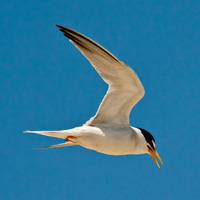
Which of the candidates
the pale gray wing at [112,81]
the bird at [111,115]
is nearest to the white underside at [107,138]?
the bird at [111,115]

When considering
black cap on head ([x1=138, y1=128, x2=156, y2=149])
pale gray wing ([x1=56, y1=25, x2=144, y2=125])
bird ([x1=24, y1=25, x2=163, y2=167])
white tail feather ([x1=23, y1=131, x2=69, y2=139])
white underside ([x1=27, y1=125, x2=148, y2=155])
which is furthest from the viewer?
black cap on head ([x1=138, y1=128, x2=156, y2=149])

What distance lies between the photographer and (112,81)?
8.46 metres

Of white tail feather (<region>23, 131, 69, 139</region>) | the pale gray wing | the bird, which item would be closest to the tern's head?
the bird

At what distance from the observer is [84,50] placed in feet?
26.0

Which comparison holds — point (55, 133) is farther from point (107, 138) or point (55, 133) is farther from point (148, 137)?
point (148, 137)

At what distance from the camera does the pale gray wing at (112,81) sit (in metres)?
7.80

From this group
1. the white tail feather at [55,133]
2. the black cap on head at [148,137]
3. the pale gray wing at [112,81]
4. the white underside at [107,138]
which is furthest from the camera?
the black cap on head at [148,137]

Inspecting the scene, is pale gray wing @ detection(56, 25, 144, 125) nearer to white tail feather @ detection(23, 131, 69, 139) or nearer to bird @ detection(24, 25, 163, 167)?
bird @ detection(24, 25, 163, 167)

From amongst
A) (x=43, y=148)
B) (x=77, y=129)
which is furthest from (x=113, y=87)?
(x=43, y=148)

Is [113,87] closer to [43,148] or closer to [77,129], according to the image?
[77,129]

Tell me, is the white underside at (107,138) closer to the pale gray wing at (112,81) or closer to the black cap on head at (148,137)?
the black cap on head at (148,137)

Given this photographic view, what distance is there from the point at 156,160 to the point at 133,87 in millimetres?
1652

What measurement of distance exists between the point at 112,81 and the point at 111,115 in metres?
0.72

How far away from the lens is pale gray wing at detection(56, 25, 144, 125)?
7.80 metres
